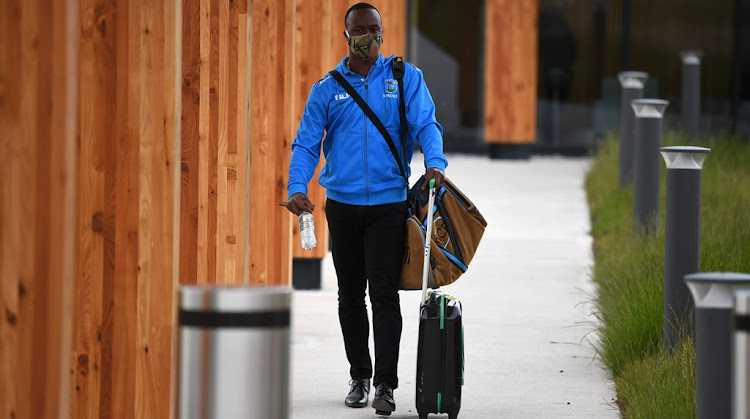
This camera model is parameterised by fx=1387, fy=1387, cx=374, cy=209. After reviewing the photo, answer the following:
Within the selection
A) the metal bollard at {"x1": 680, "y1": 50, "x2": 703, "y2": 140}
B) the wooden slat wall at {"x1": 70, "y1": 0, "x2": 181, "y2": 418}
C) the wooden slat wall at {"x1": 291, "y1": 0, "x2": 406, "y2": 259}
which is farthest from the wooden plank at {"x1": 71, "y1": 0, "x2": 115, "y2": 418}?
the metal bollard at {"x1": 680, "y1": 50, "x2": 703, "y2": 140}

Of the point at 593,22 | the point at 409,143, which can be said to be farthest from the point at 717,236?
the point at 593,22

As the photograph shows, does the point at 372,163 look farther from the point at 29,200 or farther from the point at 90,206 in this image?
the point at 29,200

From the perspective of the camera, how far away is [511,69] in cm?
1900

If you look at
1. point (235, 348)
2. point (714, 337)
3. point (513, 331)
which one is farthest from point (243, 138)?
point (235, 348)

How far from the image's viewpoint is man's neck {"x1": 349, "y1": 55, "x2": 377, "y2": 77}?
600 centimetres

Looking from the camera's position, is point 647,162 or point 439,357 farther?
point 647,162

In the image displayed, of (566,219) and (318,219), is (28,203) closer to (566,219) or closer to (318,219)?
(318,219)

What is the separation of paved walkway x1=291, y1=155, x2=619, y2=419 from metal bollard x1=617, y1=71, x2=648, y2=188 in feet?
2.10

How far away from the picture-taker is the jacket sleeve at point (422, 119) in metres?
5.91

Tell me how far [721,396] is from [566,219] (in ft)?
29.7

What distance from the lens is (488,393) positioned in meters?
6.63

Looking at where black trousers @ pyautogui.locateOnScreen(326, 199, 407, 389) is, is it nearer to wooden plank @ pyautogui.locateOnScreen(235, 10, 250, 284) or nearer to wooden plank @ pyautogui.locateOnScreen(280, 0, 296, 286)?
wooden plank @ pyautogui.locateOnScreen(235, 10, 250, 284)

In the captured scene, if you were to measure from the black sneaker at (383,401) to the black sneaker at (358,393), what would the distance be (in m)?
0.21

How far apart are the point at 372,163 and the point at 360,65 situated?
1.42ft
